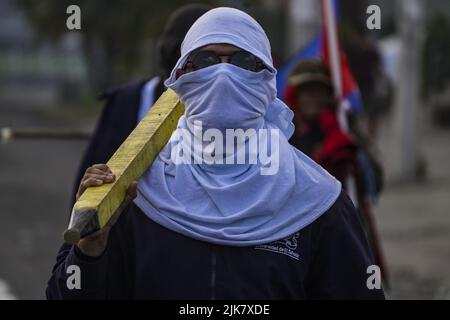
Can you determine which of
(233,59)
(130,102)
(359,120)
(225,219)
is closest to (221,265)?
(225,219)

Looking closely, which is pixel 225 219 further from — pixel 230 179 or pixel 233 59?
pixel 233 59

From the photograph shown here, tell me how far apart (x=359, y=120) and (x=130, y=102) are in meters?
8.87

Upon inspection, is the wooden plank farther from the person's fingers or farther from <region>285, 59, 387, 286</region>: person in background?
<region>285, 59, 387, 286</region>: person in background

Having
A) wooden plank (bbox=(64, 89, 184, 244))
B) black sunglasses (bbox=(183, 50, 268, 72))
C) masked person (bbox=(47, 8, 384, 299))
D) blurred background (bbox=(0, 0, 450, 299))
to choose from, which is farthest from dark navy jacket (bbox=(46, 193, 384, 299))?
blurred background (bbox=(0, 0, 450, 299))

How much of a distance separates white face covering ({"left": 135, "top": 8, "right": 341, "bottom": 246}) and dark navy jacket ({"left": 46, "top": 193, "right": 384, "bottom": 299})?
35 mm

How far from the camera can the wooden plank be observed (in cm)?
279

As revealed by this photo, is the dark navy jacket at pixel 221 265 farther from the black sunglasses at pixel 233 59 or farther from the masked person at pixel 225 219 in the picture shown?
the black sunglasses at pixel 233 59

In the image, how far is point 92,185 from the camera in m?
2.95

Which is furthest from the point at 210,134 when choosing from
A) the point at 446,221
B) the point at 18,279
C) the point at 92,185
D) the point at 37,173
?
the point at 37,173

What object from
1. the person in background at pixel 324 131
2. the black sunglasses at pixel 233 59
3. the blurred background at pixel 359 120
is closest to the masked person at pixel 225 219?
the black sunglasses at pixel 233 59

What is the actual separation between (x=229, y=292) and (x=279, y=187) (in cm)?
28

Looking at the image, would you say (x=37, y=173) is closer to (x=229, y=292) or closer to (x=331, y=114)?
(x=331, y=114)

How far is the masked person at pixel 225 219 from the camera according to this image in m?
3.01

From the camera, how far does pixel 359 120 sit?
14016mm
